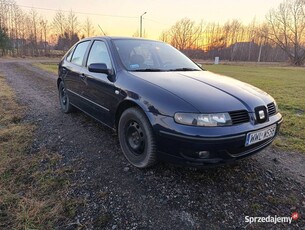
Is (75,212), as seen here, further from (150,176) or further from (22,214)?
(150,176)

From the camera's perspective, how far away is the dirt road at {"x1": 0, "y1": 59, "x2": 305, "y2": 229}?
1.94 meters

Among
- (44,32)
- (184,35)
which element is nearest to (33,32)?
(44,32)

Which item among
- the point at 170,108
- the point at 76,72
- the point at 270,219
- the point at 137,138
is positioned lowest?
the point at 270,219

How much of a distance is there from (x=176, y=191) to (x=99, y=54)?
2312 millimetres

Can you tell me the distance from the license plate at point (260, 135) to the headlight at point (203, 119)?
293mm

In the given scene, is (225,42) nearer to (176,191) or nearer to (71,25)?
(71,25)

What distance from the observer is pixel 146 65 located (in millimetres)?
3113

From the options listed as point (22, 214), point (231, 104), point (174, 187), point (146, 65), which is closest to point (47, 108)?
point (146, 65)

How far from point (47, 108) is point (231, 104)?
4446mm

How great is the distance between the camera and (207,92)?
2.40m

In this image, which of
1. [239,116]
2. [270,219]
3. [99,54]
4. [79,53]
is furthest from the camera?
[79,53]

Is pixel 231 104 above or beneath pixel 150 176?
above

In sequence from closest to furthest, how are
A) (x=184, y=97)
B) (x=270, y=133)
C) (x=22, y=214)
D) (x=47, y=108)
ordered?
(x=22, y=214) < (x=184, y=97) < (x=270, y=133) < (x=47, y=108)

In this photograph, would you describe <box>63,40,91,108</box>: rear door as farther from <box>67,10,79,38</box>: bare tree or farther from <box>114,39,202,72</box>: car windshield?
<box>67,10,79,38</box>: bare tree
